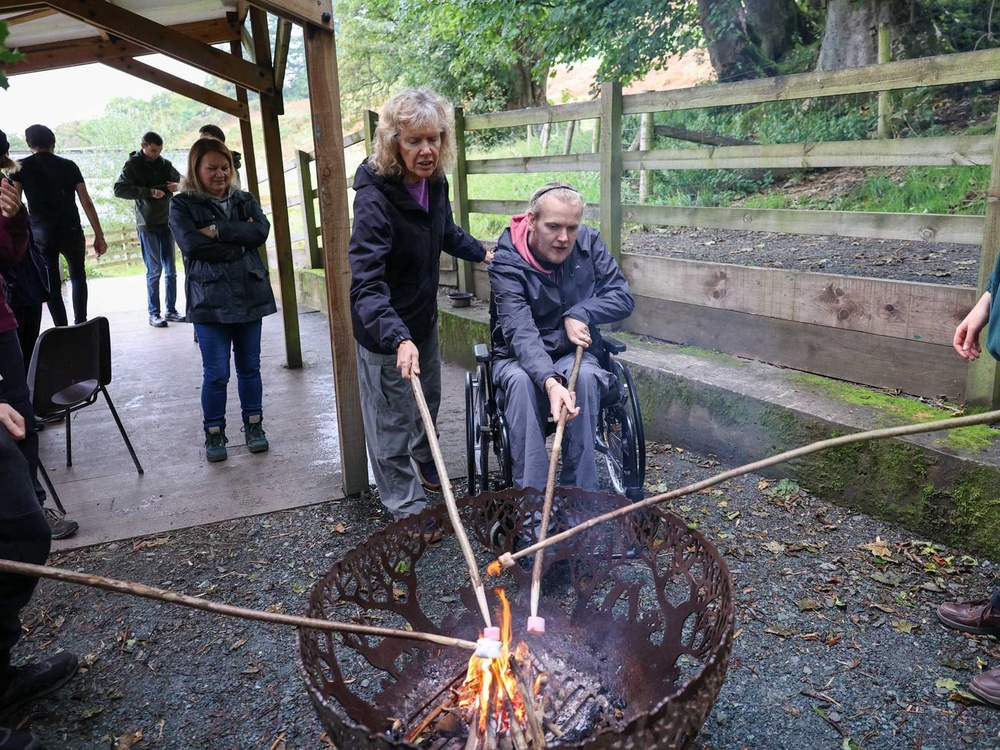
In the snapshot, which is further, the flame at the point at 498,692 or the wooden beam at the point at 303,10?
the wooden beam at the point at 303,10

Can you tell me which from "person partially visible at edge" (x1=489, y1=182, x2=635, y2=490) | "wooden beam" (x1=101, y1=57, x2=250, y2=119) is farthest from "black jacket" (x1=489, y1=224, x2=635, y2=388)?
"wooden beam" (x1=101, y1=57, x2=250, y2=119)

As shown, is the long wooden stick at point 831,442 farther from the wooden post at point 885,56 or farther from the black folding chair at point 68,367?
the wooden post at point 885,56

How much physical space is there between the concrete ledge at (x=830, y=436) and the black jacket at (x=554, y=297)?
1.01 meters

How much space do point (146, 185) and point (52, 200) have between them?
146 centimetres

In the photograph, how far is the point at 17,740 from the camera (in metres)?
2.12

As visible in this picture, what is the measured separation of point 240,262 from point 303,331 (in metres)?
3.65

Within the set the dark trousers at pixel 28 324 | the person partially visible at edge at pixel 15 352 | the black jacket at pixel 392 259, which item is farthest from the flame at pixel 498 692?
the dark trousers at pixel 28 324

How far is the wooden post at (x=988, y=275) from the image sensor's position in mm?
3061

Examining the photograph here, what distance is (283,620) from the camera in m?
1.60

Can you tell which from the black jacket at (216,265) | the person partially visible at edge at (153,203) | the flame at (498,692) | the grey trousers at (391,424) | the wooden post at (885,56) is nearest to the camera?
the flame at (498,692)

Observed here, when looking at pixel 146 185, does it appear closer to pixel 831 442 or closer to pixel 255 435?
pixel 255 435

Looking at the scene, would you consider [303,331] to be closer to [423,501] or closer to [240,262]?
[240,262]

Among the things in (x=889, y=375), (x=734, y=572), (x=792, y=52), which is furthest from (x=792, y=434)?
(x=792, y=52)

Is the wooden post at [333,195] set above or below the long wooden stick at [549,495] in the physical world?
above
